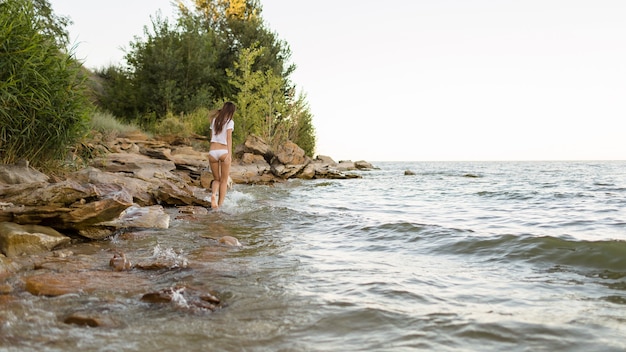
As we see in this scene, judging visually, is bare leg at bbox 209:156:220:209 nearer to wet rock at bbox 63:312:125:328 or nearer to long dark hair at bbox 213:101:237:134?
long dark hair at bbox 213:101:237:134

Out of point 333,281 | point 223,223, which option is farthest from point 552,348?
point 223,223

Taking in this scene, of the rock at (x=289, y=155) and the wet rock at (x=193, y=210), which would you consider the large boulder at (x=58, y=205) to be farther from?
the rock at (x=289, y=155)

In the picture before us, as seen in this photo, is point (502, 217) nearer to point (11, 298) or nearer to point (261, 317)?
point (261, 317)

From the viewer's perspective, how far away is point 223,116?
855 centimetres

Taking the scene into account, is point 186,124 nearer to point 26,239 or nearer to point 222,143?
point 222,143

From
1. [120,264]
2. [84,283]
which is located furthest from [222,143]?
[84,283]

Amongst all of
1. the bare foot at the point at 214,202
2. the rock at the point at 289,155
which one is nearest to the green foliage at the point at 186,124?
the rock at the point at 289,155

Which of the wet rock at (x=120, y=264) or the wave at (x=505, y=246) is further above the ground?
the wave at (x=505, y=246)

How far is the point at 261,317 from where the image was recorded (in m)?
2.76

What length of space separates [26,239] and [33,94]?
2536 millimetres

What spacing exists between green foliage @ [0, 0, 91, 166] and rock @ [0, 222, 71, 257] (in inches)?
74.4

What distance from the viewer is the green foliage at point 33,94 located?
229 inches

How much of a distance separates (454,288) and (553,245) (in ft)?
7.52

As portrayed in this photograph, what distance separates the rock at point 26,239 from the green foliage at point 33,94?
1890mm
